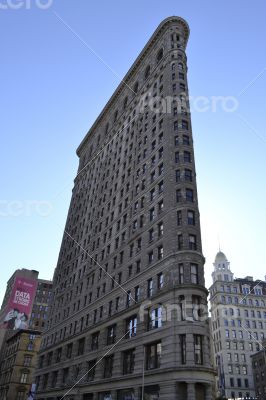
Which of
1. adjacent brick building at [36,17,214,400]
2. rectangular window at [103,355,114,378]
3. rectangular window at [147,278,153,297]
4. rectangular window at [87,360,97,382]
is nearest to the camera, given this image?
adjacent brick building at [36,17,214,400]

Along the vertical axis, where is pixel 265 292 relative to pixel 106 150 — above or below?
below

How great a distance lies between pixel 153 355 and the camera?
36438 mm

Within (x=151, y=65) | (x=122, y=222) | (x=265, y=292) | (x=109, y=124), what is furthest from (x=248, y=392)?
(x=151, y=65)

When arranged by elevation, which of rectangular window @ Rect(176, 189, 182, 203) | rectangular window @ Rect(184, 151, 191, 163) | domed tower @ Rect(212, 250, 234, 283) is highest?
domed tower @ Rect(212, 250, 234, 283)

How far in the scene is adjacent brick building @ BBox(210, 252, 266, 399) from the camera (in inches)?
4067

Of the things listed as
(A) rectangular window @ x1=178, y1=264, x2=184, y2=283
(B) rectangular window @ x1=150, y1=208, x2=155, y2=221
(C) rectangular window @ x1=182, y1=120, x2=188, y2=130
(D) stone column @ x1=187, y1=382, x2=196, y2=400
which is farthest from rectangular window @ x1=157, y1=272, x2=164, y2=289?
(C) rectangular window @ x1=182, y1=120, x2=188, y2=130

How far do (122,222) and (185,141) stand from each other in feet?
52.7

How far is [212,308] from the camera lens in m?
122

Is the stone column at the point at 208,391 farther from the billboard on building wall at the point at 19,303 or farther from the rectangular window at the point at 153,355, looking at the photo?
the billboard on building wall at the point at 19,303

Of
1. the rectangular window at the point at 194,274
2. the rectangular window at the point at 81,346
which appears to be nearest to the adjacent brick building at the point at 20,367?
the rectangular window at the point at 81,346

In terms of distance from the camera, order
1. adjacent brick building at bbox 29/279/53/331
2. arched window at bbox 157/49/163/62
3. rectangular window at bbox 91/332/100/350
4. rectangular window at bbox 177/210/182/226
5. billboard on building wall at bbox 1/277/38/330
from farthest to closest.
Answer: adjacent brick building at bbox 29/279/53/331, arched window at bbox 157/49/163/62, rectangular window at bbox 91/332/100/350, billboard on building wall at bbox 1/277/38/330, rectangular window at bbox 177/210/182/226

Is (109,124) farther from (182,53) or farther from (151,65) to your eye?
(182,53)

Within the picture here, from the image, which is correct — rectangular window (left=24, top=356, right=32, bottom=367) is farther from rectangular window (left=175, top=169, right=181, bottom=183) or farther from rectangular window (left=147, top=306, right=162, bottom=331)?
rectangular window (left=175, top=169, right=181, bottom=183)

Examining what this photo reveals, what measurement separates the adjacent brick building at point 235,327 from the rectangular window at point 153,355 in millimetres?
66637
